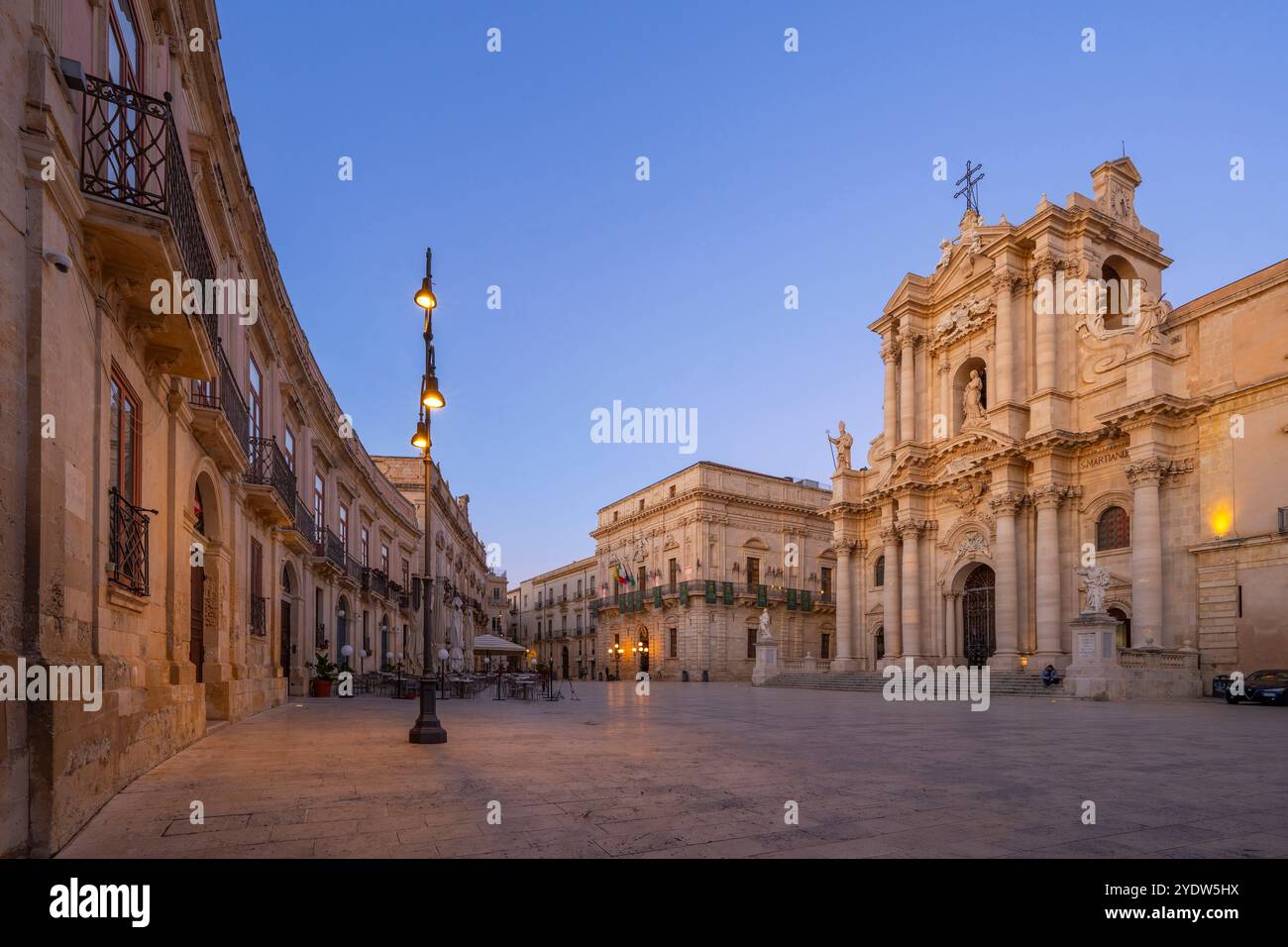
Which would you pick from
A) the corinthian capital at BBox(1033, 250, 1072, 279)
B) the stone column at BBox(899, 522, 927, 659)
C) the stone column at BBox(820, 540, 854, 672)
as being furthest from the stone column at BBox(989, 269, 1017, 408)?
the stone column at BBox(820, 540, 854, 672)

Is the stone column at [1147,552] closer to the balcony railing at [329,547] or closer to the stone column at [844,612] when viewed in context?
the stone column at [844,612]

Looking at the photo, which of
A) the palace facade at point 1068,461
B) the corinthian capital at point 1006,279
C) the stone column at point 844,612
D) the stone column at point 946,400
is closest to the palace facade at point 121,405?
the palace facade at point 1068,461

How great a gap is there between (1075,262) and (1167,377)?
6150 millimetres

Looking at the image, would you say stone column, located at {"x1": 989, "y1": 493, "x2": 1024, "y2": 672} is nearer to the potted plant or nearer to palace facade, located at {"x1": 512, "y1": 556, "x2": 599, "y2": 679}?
the potted plant

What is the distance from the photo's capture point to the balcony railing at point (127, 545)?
23.1 feet

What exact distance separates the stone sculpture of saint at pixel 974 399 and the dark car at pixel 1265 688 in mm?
13541

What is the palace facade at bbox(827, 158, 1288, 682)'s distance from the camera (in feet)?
77.8

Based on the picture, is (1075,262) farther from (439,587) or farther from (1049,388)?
(439,587)

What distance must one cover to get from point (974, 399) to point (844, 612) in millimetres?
11211

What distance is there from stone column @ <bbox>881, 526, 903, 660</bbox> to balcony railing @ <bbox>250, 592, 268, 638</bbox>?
25723 millimetres

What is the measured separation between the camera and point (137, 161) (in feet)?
25.4

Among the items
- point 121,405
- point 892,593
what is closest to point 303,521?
point 121,405

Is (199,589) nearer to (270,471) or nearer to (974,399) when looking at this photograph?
(270,471)
